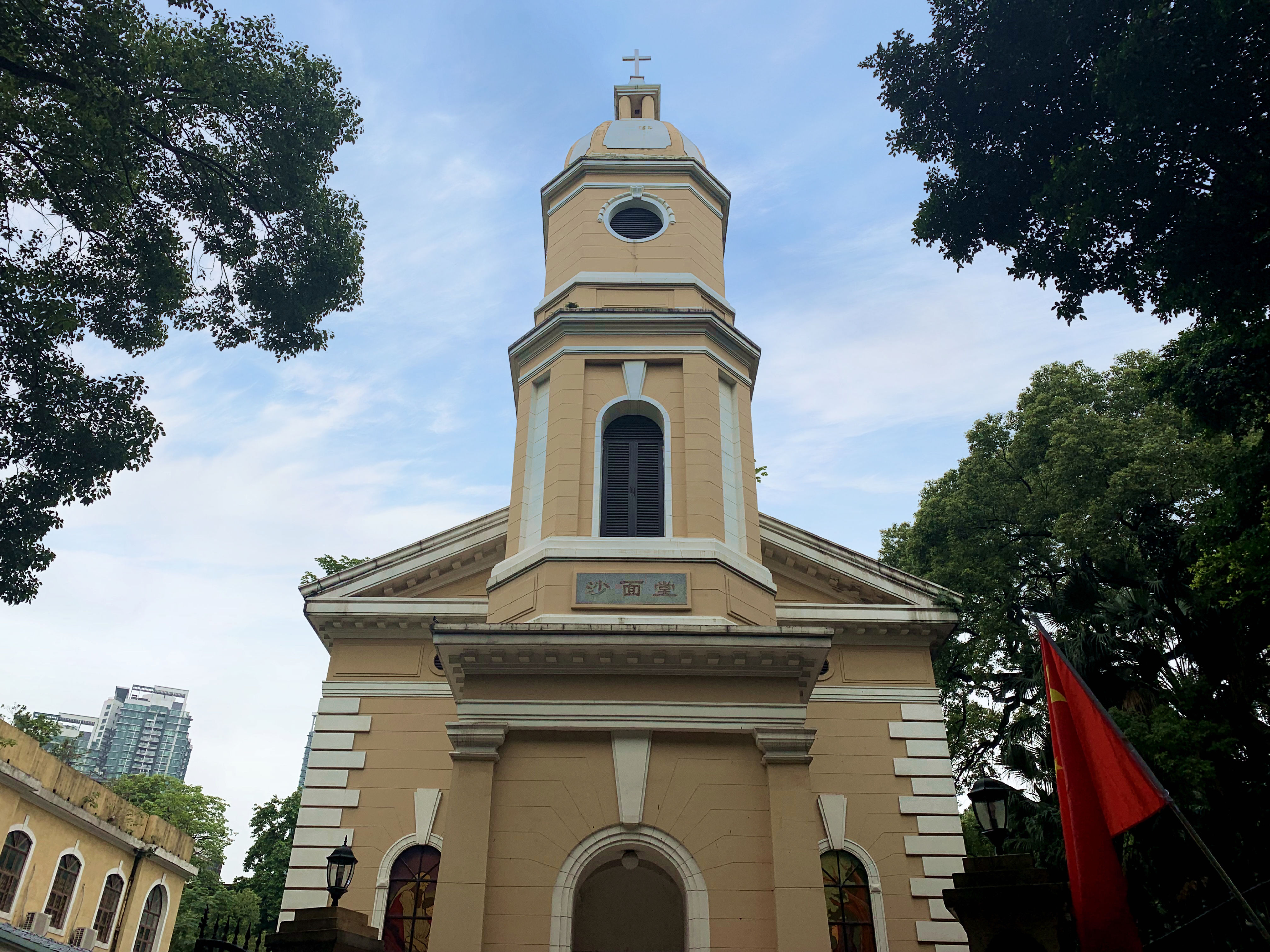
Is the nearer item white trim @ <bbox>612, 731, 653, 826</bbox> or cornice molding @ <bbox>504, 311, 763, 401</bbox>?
white trim @ <bbox>612, 731, 653, 826</bbox>

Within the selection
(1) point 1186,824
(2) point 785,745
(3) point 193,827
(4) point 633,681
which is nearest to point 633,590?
(4) point 633,681

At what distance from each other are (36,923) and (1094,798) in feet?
71.6

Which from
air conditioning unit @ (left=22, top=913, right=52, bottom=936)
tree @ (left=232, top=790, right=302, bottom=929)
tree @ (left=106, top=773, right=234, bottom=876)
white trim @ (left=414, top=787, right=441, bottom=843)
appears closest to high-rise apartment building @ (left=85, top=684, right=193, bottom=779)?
tree @ (left=106, top=773, right=234, bottom=876)

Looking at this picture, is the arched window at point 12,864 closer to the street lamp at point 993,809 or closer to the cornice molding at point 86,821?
the cornice molding at point 86,821

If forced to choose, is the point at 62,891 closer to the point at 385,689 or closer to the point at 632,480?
the point at 385,689

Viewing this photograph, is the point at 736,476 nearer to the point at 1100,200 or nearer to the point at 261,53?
the point at 1100,200

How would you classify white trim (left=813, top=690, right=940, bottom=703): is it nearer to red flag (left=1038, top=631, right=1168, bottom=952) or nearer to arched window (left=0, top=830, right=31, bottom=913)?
red flag (left=1038, top=631, right=1168, bottom=952)

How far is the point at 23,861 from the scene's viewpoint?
2072cm

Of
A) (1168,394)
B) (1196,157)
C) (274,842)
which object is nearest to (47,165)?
(1196,157)

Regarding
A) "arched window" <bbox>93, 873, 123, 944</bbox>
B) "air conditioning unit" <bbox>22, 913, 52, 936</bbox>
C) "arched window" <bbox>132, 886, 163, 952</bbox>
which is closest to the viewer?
"air conditioning unit" <bbox>22, 913, 52, 936</bbox>

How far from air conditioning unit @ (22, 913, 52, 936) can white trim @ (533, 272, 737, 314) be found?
17.6 m

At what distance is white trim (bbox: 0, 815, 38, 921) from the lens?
66.2ft

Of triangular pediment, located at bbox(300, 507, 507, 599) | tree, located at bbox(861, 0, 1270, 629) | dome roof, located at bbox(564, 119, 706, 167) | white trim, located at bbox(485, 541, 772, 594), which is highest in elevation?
dome roof, located at bbox(564, 119, 706, 167)

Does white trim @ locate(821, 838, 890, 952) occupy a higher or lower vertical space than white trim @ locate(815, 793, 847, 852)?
lower
